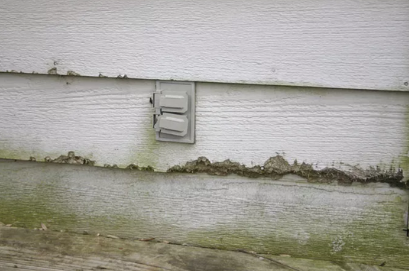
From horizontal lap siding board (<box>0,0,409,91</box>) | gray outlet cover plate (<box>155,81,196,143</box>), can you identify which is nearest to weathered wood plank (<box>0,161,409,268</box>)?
gray outlet cover plate (<box>155,81,196,143</box>)

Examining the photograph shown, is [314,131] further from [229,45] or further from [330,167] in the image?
[229,45]

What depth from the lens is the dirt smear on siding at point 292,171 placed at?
1.46 meters

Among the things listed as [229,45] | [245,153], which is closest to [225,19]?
[229,45]

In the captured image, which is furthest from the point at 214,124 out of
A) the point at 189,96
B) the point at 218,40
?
the point at 218,40

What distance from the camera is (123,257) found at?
1495mm

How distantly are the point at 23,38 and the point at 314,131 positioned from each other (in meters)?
1.01

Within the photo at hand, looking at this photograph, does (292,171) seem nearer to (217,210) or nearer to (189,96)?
(217,210)

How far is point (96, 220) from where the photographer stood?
5.66ft

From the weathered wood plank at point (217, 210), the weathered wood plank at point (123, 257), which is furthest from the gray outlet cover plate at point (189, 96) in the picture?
the weathered wood plank at point (123, 257)

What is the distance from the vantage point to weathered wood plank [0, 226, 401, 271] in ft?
4.72

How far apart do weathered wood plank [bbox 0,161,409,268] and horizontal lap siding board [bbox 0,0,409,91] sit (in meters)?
0.35

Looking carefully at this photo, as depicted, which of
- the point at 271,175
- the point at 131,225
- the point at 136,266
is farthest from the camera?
the point at 131,225

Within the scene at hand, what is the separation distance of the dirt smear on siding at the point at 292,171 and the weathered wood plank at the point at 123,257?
0.26 metres

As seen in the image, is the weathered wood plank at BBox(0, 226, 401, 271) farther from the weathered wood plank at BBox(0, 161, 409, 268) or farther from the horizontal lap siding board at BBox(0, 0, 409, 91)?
the horizontal lap siding board at BBox(0, 0, 409, 91)
